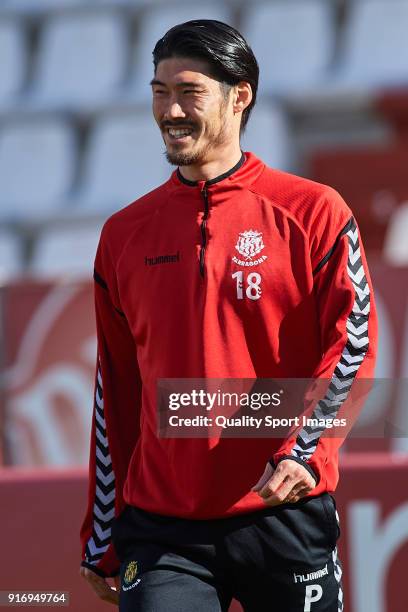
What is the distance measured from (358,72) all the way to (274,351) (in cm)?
773

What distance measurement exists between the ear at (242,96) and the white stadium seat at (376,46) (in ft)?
23.7

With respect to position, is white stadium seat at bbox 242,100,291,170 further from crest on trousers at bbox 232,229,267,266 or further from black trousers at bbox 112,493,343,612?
black trousers at bbox 112,493,343,612

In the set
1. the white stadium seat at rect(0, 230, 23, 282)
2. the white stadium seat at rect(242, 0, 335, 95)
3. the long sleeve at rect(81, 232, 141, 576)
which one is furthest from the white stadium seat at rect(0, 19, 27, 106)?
the long sleeve at rect(81, 232, 141, 576)

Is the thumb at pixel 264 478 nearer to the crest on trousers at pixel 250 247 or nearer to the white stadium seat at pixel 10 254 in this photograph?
the crest on trousers at pixel 250 247

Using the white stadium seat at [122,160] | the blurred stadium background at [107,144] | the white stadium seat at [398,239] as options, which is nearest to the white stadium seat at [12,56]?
the blurred stadium background at [107,144]

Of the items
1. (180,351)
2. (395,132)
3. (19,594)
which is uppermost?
(395,132)

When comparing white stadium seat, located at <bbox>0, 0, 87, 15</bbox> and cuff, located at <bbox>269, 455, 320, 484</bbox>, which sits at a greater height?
white stadium seat, located at <bbox>0, 0, 87, 15</bbox>

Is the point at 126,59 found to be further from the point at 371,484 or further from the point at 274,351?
the point at 274,351

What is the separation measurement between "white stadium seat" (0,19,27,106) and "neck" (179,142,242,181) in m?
8.65

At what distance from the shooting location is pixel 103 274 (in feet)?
10.3

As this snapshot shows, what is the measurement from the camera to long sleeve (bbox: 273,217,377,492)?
271cm

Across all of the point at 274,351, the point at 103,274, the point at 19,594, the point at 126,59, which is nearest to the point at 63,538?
the point at 19,594

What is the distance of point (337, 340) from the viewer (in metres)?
2.76

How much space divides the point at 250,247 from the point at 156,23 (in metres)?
8.70
